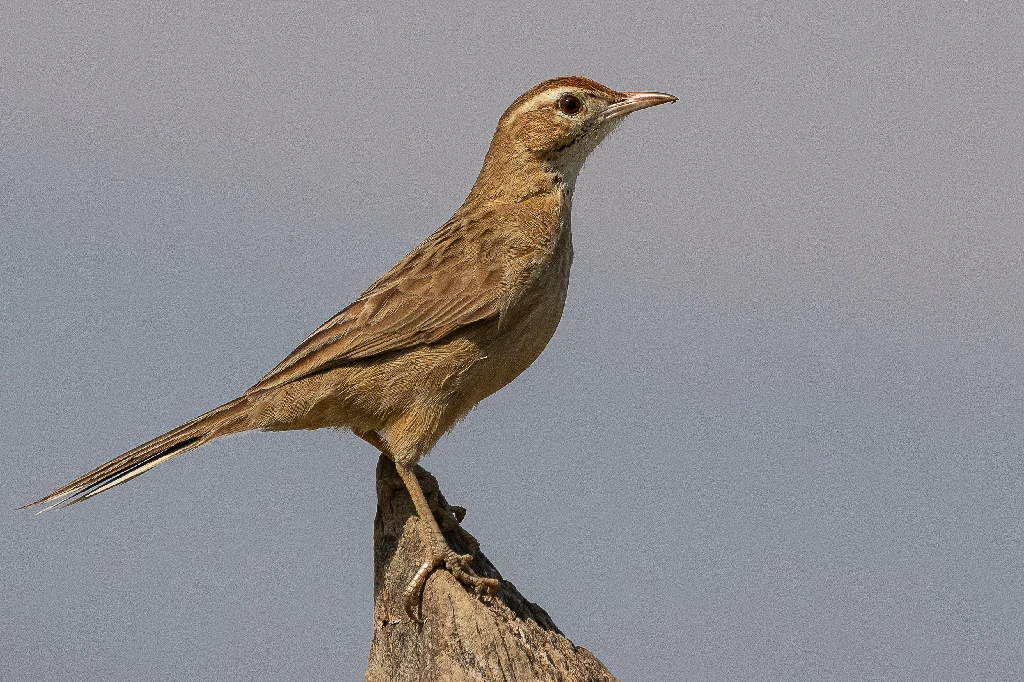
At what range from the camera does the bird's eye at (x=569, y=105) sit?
886 cm

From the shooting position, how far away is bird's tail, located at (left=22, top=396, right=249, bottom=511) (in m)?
8.19

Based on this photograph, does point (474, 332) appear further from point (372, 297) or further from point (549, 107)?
point (549, 107)

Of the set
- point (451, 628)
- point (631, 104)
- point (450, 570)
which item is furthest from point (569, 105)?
point (451, 628)

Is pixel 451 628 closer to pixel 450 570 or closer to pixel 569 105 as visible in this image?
pixel 450 570

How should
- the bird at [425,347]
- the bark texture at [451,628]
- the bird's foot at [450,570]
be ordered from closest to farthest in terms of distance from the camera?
1. the bark texture at [451,628]
2. the bird's foot at [450,570]
3. the bird at [425,347]

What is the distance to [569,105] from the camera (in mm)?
8867

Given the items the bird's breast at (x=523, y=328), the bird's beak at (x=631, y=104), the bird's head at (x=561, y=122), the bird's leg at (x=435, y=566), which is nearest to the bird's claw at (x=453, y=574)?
the bird's leg at (x=435, y=566)

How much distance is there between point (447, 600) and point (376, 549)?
101cm

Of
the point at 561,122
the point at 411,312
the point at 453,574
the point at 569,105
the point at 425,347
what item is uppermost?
the point at 569,105

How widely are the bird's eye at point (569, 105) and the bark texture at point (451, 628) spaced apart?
3.00 m

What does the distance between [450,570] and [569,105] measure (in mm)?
3559

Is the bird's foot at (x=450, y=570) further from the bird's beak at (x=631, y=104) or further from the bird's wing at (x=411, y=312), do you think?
the bird's beak at (x=631, y=104)

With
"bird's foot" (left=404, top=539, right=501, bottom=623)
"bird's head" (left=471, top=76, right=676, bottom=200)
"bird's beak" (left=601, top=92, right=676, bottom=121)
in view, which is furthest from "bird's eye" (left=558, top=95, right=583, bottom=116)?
"bird's foot" (left=404, top=539, right=501, bottom=623)

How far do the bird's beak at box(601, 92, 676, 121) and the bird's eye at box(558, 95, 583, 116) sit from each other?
0.68ft
